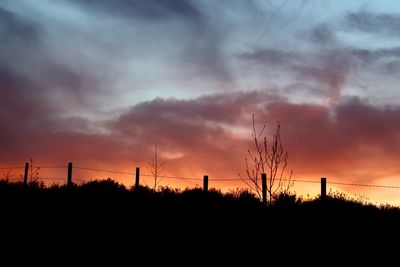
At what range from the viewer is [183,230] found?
16656 millimetres

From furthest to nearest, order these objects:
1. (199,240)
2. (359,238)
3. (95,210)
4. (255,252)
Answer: (95,210) < (359,238) < (199,240) < (255,252)

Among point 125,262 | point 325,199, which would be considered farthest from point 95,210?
point 325,199

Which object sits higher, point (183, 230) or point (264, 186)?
point (264, 186)

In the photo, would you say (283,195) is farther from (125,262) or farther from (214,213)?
(125,262)

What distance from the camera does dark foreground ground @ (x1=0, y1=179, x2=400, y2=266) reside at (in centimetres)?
1259

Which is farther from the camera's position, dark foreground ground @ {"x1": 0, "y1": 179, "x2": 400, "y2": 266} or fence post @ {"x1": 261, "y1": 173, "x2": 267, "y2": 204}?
fence post @ {"x1": 261, "y1": 173, "x2": 267, "y2": 204}

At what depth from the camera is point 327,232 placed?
1756 cm

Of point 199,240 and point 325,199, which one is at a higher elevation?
point 325,199

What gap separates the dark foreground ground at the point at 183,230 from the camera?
12594mm

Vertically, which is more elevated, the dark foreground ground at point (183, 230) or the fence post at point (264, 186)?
the fence post at point (264, 186)

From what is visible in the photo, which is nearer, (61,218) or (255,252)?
(255,252)

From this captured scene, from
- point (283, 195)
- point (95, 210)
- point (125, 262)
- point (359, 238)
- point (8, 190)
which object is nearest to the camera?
point (125, 262)

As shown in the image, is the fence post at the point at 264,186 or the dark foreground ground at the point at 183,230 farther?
the fence post at the point at 264,186

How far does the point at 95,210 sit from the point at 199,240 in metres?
5.15
